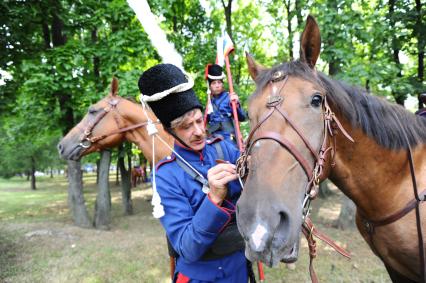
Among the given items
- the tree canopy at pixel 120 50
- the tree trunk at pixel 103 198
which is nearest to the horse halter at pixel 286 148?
the tree canopy at pixel 120 50

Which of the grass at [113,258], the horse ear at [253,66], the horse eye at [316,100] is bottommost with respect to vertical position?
the grass at [113,258]

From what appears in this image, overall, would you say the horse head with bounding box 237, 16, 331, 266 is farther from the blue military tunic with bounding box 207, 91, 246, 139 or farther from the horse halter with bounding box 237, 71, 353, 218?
the blue military tunic with bounding box 207, 91, 246, 139

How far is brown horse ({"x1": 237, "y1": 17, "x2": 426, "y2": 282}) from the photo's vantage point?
1.42 meters

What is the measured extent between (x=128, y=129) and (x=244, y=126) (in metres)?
4.64

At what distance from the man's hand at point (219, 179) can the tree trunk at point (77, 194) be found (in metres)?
9.73

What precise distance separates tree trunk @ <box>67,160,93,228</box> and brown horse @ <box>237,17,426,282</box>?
31.7 ft

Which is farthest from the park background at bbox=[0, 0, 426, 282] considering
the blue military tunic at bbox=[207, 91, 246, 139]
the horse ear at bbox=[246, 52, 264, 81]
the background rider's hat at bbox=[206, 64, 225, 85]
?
the horse ear at bbox=[246, 52, 264, 81]

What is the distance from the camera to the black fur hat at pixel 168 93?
1979 mm

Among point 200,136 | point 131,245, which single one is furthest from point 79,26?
point 200,136

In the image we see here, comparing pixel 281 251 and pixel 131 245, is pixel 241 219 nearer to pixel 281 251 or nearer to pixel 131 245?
pixel 281 251

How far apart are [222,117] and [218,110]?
0.59 feet

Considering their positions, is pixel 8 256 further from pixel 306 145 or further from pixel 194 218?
pixel 306 145

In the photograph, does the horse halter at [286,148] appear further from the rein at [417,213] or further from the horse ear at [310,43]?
the rein at [417,213]

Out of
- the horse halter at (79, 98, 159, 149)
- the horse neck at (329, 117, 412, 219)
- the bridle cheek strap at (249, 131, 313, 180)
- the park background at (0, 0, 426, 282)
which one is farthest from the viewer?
the park background at (0, 0, 426, 282)
